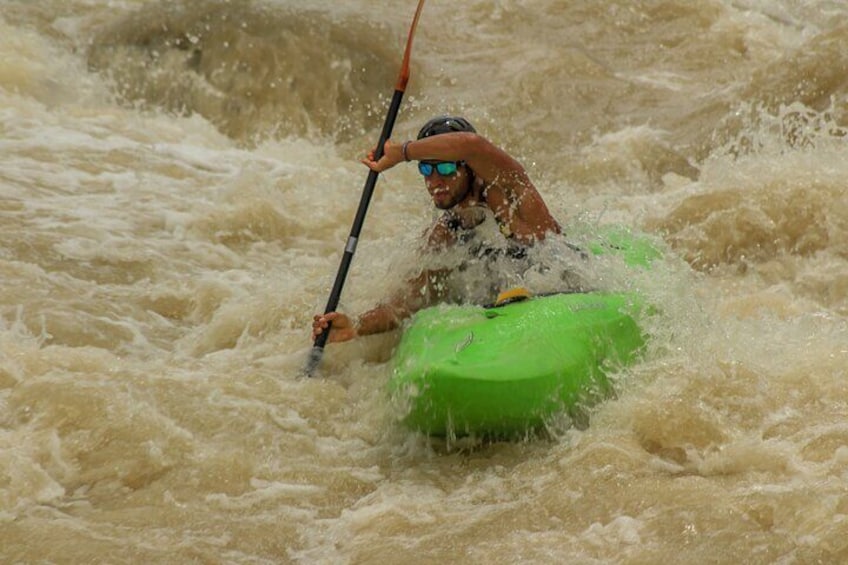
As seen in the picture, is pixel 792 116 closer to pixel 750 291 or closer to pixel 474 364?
pixel 750 291

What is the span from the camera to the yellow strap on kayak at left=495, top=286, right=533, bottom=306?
4328 millimetres

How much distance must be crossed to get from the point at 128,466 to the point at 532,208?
186 cm

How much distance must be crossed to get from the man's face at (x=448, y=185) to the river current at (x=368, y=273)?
17.2 inches

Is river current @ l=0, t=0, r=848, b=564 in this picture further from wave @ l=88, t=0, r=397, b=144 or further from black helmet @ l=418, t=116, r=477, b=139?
black helmet @ l=418, t=116, r=477, b=139

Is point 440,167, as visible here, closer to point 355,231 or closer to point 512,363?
point 355,231

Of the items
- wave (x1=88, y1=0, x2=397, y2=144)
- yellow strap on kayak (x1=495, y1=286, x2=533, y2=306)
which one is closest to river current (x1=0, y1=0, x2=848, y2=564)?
wave (x1=88, y1=0, x2=397, y2=144)

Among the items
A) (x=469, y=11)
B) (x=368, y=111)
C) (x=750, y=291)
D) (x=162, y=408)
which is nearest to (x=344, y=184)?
(x=368, y=111)

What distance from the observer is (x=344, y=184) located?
289 inches

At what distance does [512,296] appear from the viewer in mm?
4332

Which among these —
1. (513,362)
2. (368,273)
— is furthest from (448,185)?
(368,273)

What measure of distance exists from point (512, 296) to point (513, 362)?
471 millimetres

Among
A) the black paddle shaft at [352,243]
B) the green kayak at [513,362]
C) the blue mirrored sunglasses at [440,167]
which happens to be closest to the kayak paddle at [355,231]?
the black paddle shaft at [352,243]

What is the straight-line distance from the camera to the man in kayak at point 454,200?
4.38 metres

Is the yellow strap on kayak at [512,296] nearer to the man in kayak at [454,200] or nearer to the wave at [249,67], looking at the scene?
the man in kayak at [454,200]
